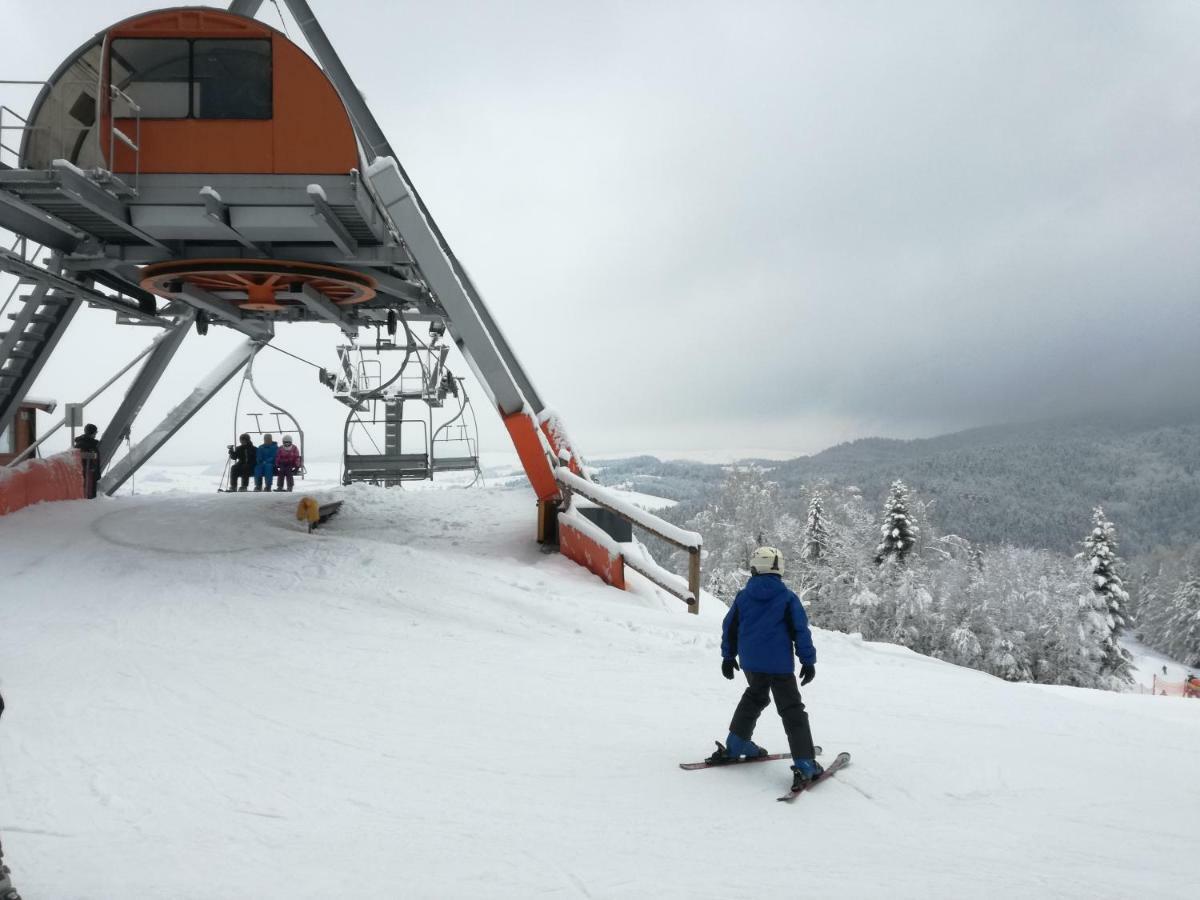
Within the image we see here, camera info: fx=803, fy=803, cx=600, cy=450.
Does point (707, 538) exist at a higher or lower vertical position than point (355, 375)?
lower

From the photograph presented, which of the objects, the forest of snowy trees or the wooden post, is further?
the forest of snowy trees

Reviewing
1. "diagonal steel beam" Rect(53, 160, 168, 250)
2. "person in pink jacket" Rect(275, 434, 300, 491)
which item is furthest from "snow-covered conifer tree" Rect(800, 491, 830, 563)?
"diagonal steel beam" Rect(53, 160, 168, 250)

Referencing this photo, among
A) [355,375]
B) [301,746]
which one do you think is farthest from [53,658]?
[355,375]

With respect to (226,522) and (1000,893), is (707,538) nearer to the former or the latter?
(226,522)

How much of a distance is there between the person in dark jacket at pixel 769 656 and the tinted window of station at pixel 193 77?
1078 centimetres

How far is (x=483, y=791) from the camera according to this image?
4.70 metres

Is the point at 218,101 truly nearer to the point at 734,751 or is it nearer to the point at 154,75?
the point at 154,75

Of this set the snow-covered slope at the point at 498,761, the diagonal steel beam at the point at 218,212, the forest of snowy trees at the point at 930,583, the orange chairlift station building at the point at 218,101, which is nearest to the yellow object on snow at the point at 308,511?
the snow-covered slope at the point at 498,761

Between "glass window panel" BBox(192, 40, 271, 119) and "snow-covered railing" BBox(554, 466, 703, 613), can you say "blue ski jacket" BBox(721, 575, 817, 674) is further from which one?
"glass window panel" BBox(192, 40, 271, 119)

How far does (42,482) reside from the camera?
45.5ft

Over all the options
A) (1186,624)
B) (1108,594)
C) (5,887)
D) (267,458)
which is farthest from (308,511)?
(1186,624)

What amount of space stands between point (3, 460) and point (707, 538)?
46485 mm

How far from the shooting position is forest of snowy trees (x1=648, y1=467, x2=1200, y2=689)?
144 ft

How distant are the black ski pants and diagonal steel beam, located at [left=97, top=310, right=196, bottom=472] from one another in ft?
55.4
